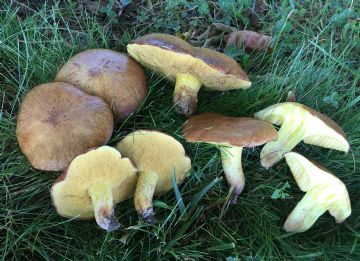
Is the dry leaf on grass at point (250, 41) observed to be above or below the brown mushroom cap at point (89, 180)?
above

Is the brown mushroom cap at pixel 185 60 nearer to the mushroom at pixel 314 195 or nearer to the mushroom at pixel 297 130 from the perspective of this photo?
the mushroom at pixel 297 130

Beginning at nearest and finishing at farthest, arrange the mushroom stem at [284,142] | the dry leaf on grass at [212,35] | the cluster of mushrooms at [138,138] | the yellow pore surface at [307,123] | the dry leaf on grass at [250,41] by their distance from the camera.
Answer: the cluster of mushrooms at [138,138] → the yellow pore surface at [307,123] → the mushroom stem at [284,142] → the dry leaf on grass at [250,41] → the dry leaf on grass at [212,35]

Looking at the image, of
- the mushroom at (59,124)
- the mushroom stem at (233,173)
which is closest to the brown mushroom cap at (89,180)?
the mushroom at (59,124)

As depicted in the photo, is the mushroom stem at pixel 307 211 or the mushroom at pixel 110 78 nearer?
the mushroom stem at pixel 307 211

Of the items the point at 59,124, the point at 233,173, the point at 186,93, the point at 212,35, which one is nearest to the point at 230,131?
the point at 233,173

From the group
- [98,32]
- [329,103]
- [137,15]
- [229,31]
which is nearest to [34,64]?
[98,32]

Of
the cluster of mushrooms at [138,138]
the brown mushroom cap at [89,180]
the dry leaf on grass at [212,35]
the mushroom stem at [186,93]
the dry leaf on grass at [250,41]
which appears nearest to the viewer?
the brown mushroom cap at [89,180]

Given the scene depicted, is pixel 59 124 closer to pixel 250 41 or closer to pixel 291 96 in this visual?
pixel 291 96

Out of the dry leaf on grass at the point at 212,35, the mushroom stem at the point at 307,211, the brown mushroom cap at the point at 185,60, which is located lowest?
the mushroom stem at the point at 307,211
